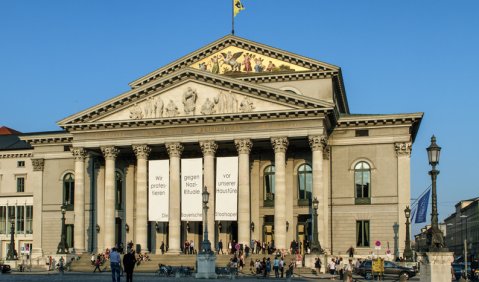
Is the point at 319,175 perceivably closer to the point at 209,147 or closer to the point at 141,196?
the point at 209,147

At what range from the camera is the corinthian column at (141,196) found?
62.7 meters

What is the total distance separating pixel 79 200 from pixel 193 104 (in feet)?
44.2

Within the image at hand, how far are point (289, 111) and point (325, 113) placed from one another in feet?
9.47

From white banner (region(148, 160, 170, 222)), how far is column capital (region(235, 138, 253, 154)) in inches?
252

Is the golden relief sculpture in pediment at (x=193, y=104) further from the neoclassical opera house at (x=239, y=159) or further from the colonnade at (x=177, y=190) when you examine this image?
the colonnade at (x=177, y=190)

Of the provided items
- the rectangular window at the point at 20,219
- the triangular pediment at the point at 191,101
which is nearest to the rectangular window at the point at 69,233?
the triangular pediment at the point at 191,101

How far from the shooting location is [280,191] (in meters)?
59.2

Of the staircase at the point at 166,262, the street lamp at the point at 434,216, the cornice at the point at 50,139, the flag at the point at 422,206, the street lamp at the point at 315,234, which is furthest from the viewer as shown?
the cornice at the point at 50,139

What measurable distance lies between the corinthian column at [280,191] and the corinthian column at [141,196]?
454 inches

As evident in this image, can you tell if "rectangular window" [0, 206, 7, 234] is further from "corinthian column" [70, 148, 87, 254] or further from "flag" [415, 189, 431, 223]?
"flag" [415, 189, 431, 223]

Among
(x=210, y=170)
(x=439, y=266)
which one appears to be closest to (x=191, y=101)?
(x=210, y=170)

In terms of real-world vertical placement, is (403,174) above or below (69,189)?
above

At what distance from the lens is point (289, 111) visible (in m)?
59.1

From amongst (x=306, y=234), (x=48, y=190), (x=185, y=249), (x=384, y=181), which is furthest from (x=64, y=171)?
(x=384, y=181)
